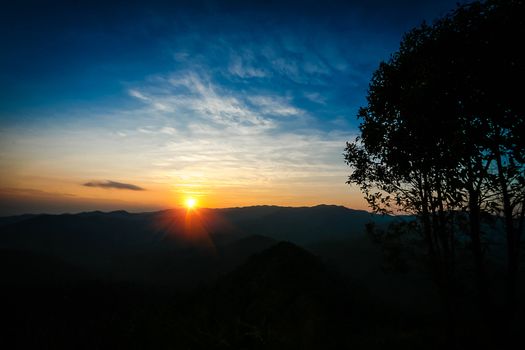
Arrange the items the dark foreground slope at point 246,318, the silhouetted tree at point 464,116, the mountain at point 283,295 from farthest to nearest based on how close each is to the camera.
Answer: the mountain at point 283,295, the silhouetted tree at point 464,116, the dark foreground slope at point 246,318

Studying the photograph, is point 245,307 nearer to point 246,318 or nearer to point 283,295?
point 246,318

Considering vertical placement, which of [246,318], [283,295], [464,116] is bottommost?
[246,318]

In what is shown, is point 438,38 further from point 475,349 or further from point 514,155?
point 475,349

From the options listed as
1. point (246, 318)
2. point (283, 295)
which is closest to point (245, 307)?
point (246, 318)

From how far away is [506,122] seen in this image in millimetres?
10016

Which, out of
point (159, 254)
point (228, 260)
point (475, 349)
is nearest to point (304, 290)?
point (475, 349)

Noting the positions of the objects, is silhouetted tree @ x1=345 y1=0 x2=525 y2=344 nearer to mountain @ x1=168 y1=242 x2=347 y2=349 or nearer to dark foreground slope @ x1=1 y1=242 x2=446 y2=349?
dark foreground slope @ x1=1 y1=242 x2=446 y2=349

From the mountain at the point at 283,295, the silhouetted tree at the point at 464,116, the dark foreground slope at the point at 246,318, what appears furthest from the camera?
the mountain at the point at 283,295

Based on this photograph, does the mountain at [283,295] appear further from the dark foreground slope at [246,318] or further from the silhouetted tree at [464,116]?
the silhouetted tree at [464,116]

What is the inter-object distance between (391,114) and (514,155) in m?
5.13

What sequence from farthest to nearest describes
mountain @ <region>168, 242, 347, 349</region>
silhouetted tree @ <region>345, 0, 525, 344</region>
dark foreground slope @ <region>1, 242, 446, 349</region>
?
mountain @ <region>168, 242, 347, 349</region>
silhouetted tree @ <region>345, 0, 525, 344</region>
dark foreground slope @ <region>1, 242, 446, 349</region>

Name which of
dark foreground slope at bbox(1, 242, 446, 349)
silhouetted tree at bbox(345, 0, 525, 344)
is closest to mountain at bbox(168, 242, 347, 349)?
dark foreground slope at bbox(1, 242, 446, 349)

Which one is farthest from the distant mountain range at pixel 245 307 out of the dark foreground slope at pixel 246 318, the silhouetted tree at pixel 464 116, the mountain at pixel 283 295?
the silhouetted tree at pixel 464 116

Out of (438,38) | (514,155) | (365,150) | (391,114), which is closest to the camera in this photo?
(514,155)
